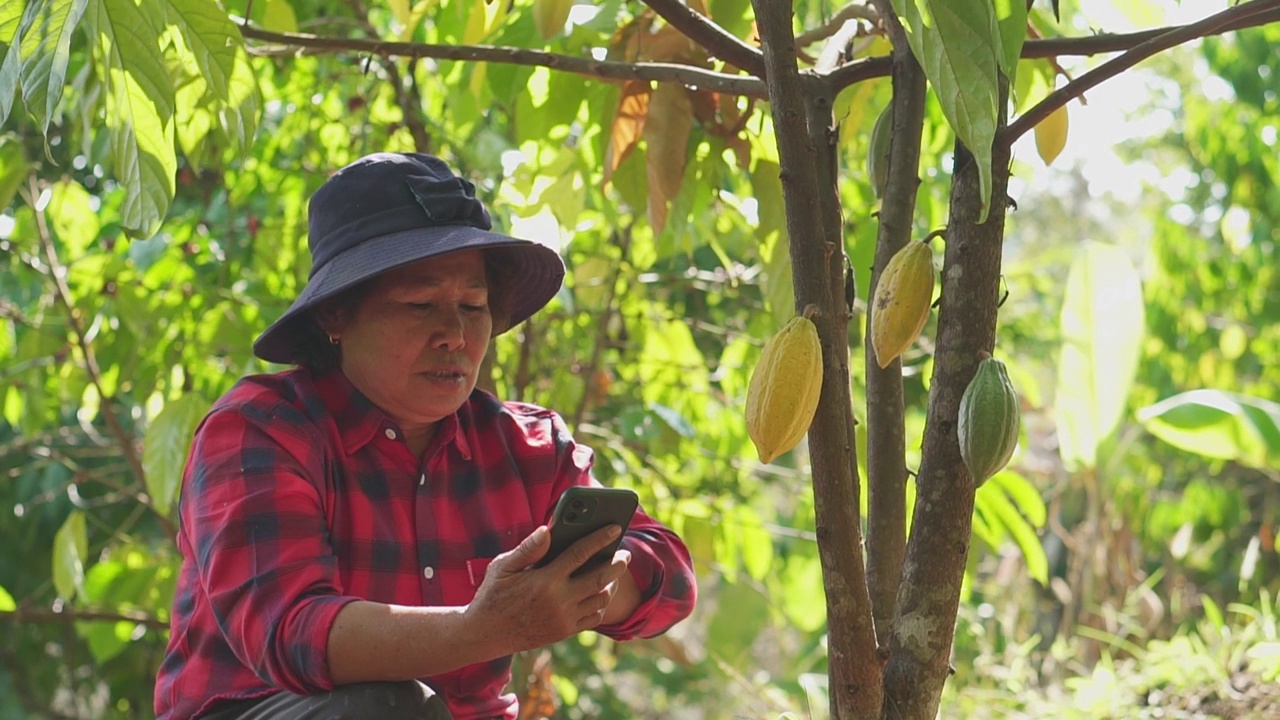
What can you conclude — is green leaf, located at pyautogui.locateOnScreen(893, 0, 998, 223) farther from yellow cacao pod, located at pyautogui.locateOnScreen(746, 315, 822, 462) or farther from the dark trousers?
the dark trousers

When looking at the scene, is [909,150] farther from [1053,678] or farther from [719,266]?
[1053,678]

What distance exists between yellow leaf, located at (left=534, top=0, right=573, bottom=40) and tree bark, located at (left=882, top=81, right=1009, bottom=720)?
0.54 m

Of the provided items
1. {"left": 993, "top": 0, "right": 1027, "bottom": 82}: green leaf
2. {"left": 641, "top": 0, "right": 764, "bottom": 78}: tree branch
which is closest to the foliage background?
{"left": 641, "top": 0, "right": 764, "bottom": 78}: tree branch

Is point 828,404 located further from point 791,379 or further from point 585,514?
point 585,514

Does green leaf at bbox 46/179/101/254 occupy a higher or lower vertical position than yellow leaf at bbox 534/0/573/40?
lower

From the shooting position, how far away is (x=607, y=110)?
1.65m

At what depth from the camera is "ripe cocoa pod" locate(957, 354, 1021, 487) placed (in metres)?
1.00

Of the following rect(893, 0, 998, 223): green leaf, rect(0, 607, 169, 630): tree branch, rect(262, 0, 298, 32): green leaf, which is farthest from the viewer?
rect(0, 607, 169, 630): tree branch

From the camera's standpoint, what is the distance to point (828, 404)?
1.03 m

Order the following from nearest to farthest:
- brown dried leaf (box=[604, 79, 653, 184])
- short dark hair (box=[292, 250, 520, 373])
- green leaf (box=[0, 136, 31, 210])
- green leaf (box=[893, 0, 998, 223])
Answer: green leaf (box=[893, 0, 998, 223]), short dark hair (box=[292, 250, 520, 373]), brown dried leaf (box=[604, 79, 653, 184]), green leaf (box=[0, 136, 31, 210])

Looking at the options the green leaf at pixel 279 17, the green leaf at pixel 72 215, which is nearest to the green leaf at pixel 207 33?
the green leaf at pixel 279 17

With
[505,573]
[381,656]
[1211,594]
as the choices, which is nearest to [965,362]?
[505,573]

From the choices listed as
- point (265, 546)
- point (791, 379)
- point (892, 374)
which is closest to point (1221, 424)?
point (892, 374)

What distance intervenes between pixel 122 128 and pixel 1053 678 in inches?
121
